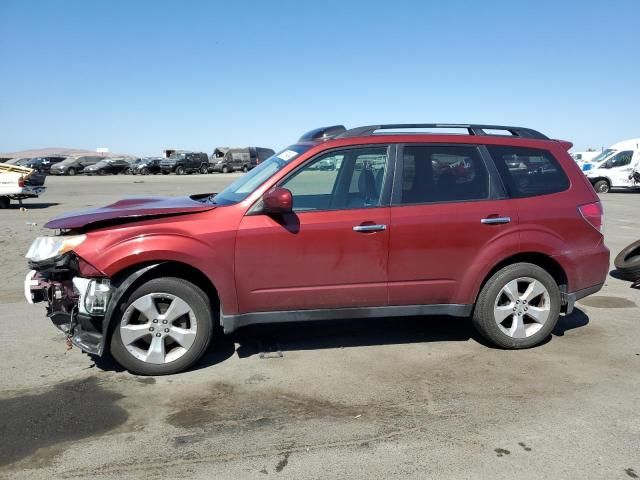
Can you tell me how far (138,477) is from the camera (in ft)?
9.83

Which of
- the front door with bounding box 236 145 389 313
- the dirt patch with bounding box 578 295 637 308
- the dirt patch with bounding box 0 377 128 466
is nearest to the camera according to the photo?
the dirt patch with bounding box 0 377 128 466

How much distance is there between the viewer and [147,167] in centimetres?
5109

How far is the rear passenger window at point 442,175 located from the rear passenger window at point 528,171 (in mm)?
205

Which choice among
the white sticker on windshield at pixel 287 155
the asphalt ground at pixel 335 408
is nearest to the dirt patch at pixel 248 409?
the asphalt ground at pixel 335 408

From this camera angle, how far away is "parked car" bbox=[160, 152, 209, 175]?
51688mm

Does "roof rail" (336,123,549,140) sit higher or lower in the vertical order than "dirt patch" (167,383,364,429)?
higher

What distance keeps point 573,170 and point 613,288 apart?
10.1ft

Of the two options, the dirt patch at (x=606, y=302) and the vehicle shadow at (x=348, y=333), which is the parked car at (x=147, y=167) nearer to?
the vehicle shadow at (x=348, y=333)

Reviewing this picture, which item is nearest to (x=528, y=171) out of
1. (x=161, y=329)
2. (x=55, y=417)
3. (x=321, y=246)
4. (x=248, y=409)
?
(x=321, y=246)

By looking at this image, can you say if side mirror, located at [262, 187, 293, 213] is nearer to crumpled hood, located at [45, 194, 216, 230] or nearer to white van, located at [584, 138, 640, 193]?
crumpled hood, located at [45, 194, 216, 230]

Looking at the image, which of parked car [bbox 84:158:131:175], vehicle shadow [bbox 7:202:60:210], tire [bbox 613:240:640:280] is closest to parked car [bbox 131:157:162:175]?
parked car [bbox 84:158:131:175]

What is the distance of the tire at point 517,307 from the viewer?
4828 mm

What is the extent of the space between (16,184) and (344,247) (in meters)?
17.2

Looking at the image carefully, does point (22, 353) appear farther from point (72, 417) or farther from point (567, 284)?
point (567, 284)
